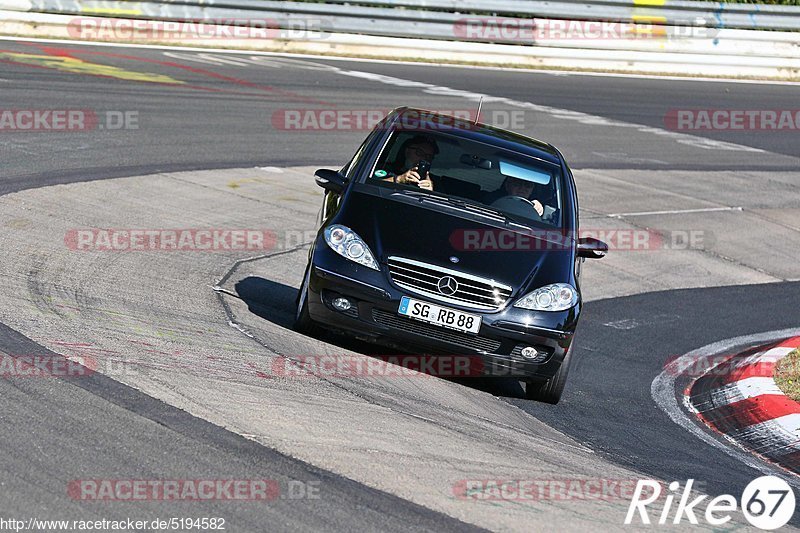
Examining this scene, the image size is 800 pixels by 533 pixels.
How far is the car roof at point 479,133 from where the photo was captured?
28.1ft

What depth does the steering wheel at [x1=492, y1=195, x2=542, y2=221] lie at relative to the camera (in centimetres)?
815

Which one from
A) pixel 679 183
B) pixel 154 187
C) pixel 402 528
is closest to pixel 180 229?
pixel 154 187

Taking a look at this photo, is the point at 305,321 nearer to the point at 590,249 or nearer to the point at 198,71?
the point at 590,249

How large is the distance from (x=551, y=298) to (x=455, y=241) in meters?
0.70

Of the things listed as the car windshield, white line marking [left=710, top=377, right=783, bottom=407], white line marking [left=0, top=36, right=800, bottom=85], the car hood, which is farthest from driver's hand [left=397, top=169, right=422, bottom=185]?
white line marking [left=0, top=36, right=800, bottom=85]

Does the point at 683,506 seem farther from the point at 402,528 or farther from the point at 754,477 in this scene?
the point at 402,528

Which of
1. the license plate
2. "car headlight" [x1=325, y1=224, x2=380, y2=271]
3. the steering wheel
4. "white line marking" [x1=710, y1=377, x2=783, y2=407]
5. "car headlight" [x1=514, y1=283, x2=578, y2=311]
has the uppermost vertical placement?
the steering wheel

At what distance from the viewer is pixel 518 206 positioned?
8203mm

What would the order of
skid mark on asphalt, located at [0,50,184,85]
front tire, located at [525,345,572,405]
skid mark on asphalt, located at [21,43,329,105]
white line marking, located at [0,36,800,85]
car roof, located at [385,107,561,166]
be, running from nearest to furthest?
front tire, located at [525,345,572,405] < car roof, located at [385,107,561,166] < skid mark on asphalt, located at [0,50,184,85] < skid mark on asphalt, located at [21,43,329,105] < white line marking, located at [0,36,800,85]

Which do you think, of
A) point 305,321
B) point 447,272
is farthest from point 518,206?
point 305,321

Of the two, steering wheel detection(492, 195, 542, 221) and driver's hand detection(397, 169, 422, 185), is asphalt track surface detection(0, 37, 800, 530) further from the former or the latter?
driver's hand detection(397, 169, 422, 185)

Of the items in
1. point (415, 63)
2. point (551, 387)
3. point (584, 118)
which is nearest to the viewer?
point (551, 387)

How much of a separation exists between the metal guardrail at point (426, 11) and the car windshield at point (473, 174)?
14710 mm

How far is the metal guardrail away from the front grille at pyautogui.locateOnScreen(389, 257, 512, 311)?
1598cm
